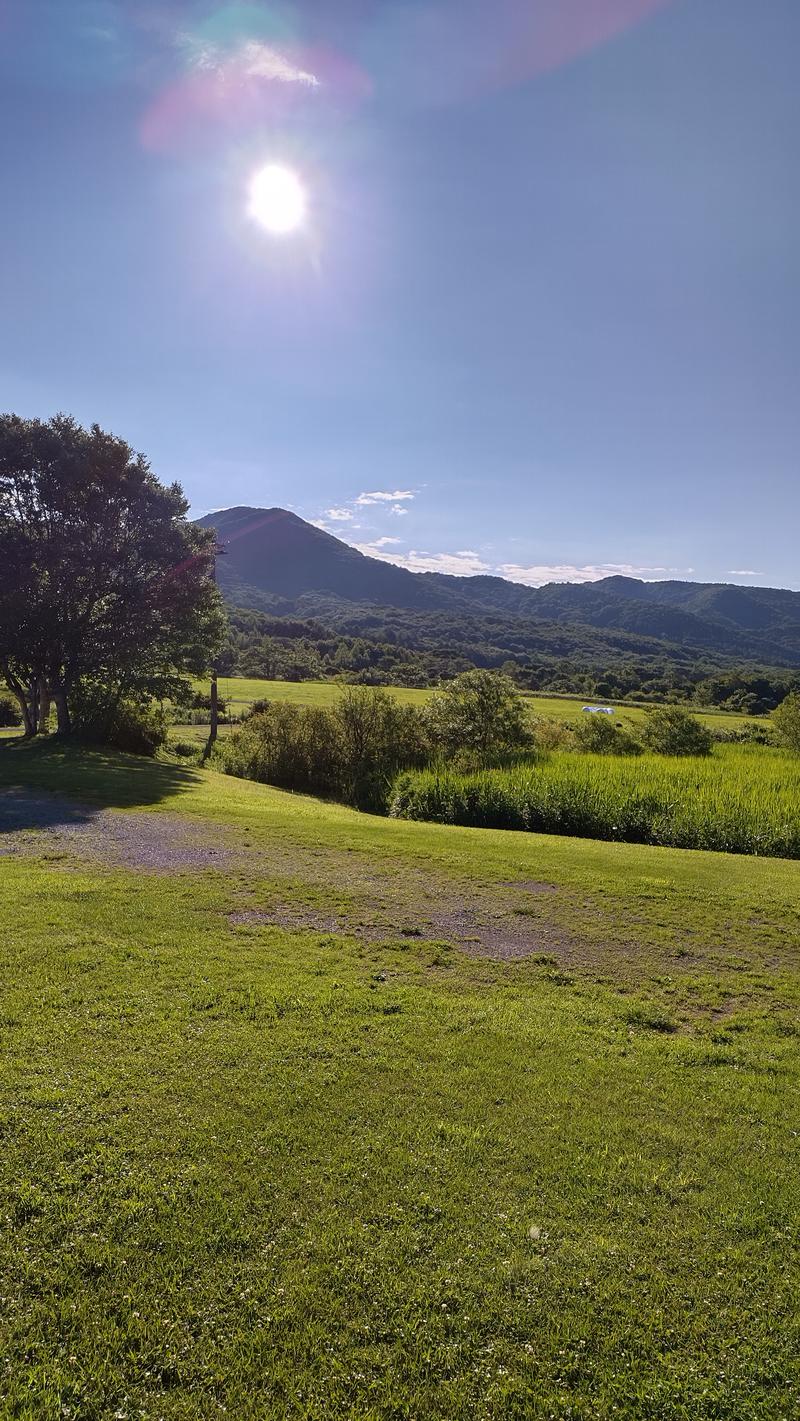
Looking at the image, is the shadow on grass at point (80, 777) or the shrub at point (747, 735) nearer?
the shadow on grass at point (80, 777)

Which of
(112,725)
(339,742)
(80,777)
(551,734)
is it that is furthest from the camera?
(551,734)

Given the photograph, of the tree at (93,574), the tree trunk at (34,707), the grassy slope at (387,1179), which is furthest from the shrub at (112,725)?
the grassy slope at (387,1179)

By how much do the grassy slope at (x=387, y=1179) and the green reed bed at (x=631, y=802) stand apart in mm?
9076

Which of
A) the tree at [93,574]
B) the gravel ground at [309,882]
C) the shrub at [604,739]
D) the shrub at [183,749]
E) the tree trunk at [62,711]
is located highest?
the tree at [93,574]

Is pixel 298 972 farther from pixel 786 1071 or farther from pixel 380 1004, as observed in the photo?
pixel 786 1071

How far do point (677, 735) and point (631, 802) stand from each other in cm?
1315

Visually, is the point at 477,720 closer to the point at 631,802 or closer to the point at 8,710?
the point at 631,802

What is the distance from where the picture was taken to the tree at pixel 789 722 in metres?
36.6

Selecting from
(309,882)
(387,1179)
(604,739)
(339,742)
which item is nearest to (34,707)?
(339,742)

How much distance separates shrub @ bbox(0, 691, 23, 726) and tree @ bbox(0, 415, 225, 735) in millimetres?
10479

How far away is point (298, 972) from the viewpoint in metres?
7.14

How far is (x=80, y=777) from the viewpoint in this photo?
770 inches

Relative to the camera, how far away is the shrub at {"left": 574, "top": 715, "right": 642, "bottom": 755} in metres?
29.6

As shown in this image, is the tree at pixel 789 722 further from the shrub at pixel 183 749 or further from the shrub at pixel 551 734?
the shrub at pixel 183 749
